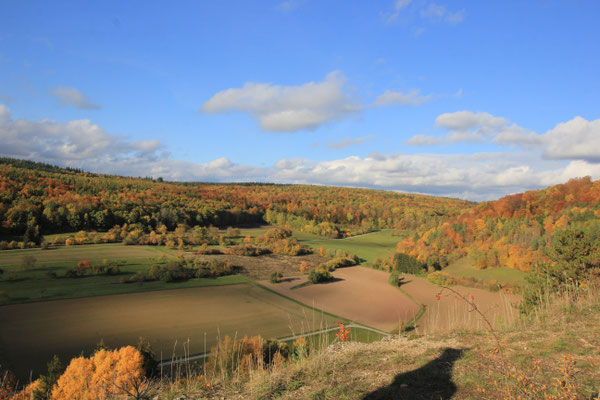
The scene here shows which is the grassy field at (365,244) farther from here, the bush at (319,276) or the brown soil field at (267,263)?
the bush at (319,276)

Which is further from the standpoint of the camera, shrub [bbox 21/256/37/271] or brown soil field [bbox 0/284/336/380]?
shrub [bbox 21/256/37/271]

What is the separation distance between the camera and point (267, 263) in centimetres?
6844

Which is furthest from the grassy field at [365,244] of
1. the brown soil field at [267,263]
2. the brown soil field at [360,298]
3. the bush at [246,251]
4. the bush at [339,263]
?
the bush at [246,251]

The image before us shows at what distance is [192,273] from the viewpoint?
5303cm

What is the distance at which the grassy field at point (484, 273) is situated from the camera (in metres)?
57.3

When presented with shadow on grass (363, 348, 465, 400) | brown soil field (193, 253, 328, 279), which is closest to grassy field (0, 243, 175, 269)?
brown soil field (193, 253, 328, 279)

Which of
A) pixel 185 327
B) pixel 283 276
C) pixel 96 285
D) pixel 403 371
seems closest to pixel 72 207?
pixel 96 285

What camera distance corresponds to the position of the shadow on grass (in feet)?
14.6

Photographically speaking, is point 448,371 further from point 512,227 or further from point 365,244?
point 365,244

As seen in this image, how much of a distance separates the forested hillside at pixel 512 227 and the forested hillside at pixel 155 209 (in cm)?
1852

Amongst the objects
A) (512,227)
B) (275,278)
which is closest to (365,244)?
(512,227)

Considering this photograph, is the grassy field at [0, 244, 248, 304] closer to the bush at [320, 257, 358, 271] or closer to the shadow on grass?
the bush at [320, 257, 358, 271]

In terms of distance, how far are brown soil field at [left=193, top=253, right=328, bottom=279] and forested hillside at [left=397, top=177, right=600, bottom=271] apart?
26317 mm

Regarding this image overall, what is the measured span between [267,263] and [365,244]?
1612 inches
